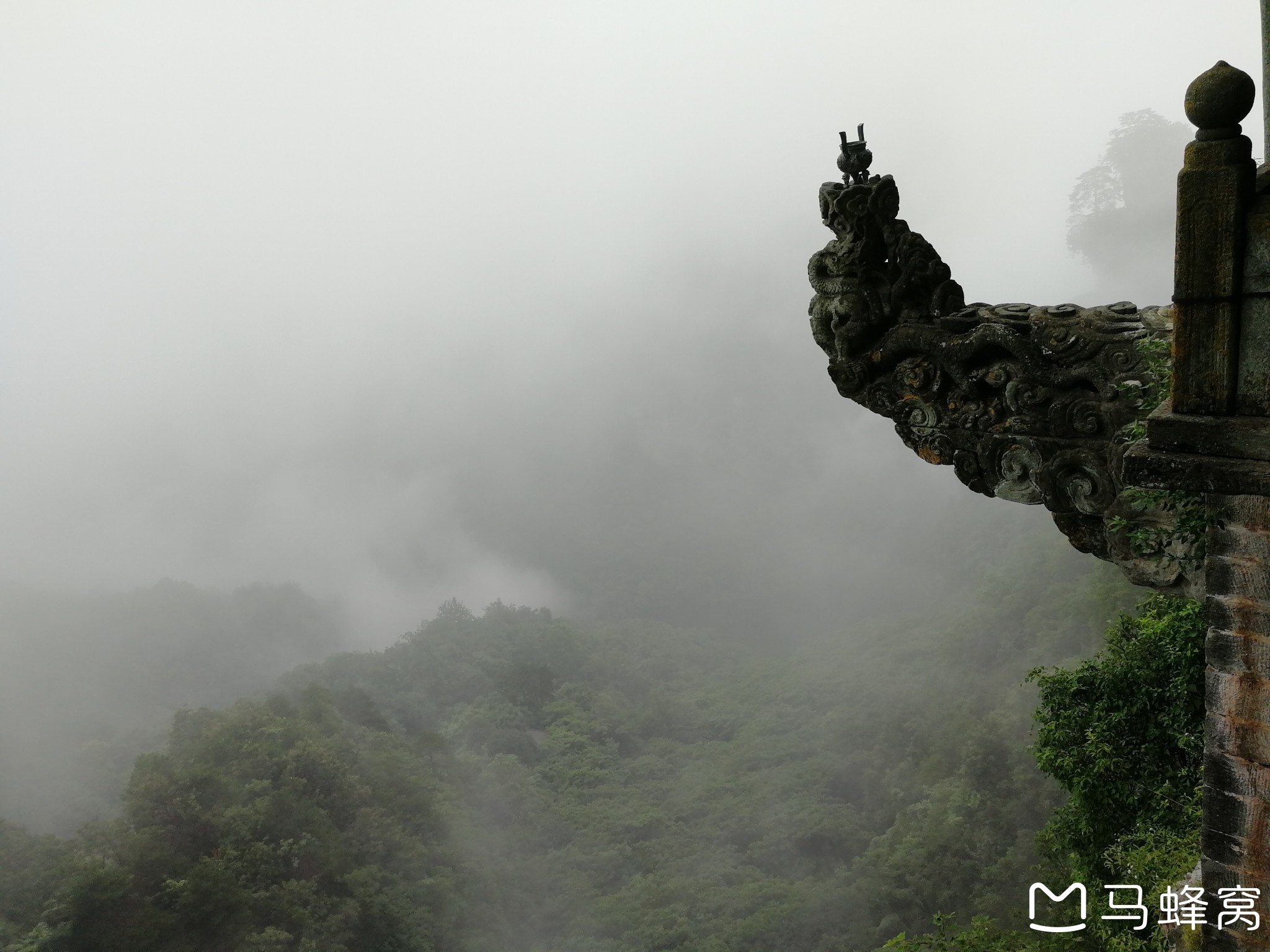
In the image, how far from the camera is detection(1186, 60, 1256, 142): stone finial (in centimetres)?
342

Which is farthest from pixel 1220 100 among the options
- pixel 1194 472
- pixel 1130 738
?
pixel 1130 738

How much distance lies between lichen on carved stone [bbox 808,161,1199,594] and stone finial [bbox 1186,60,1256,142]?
270 centimetres

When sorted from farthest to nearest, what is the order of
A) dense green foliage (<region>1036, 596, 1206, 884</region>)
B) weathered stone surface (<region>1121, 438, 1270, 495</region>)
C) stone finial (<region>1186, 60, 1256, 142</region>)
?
1. dense green foliage (<region>1036, 596, 1206, 884</region>)
2. weathered stone surface (<region>1121, 438, 1270, 495</region>)
3. stone finial (<region>1186, 60, 1256, 142</region>)

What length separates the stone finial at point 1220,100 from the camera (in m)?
3.42

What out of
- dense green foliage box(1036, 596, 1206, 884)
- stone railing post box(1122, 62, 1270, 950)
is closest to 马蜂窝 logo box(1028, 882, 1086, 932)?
dense green foliage box(1036, 596, 1206, 884)

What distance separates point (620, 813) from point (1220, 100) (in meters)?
52.9

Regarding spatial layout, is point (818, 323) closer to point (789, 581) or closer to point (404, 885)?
point (404, 885)

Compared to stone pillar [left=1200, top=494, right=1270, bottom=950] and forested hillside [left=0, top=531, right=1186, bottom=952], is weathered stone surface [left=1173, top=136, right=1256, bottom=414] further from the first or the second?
forested hillside [left=0, top=531, right=1186, bottom=952]

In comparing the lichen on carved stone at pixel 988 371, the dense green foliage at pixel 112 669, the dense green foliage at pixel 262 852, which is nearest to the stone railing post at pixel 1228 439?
the lichen on carved stone at pixel 988 371

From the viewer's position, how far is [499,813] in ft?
164

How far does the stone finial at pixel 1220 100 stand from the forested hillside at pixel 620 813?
408 inches

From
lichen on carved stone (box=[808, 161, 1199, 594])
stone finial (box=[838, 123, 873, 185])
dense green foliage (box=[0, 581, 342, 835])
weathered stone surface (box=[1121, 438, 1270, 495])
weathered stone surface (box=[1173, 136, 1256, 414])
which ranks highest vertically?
dense green foliage (box=[0, 581, 342, 835])

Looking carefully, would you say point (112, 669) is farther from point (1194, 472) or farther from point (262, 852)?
point (1194, 472)

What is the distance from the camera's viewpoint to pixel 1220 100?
3.46 meters
